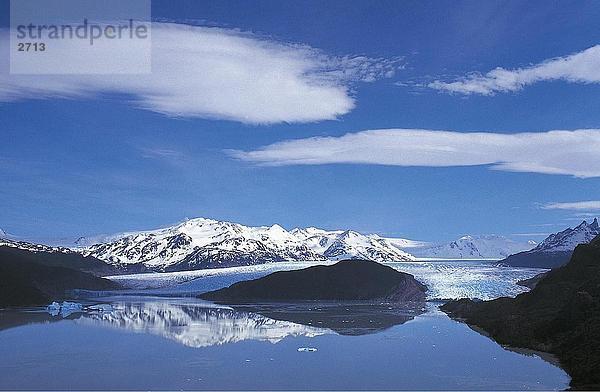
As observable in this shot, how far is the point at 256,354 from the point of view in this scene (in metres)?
38.8

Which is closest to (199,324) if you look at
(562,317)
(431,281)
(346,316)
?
(346,316)

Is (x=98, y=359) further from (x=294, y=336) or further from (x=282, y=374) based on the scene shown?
(x=294, y=336)

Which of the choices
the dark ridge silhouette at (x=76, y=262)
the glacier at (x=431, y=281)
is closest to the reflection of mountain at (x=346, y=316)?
the glacier at (x=431, y=281)

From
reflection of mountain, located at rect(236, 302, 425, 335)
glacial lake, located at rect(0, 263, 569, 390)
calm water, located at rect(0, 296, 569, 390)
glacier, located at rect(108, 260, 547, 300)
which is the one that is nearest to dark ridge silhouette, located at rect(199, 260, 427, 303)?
glacier, located at rect(108, 260, 547, 300)

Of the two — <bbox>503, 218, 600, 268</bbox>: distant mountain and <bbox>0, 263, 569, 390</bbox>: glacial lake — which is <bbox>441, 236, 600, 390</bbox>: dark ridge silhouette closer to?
<bbox>0, 263, 569, 390</bbox>: glacial lake

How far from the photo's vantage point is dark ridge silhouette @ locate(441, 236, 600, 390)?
3438 cm

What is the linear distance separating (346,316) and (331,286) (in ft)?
112

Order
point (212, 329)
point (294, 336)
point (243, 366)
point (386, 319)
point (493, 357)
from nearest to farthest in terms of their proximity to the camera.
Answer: point (243, 366) < point (493, 357) < point (294, 336) < point (212, 329) < point (386, 319)

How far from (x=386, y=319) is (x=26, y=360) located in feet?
129

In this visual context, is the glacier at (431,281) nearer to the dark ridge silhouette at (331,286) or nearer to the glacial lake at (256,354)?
the dark ridge silhouette at (331,286)

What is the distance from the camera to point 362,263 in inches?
4375

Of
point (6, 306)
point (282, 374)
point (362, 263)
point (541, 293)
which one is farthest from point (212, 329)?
point (362, 263)

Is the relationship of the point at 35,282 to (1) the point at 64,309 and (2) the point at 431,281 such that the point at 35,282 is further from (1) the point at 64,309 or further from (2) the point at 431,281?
(2) the point at 431,281

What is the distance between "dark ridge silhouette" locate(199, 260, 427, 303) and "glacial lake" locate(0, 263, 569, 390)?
105ft
